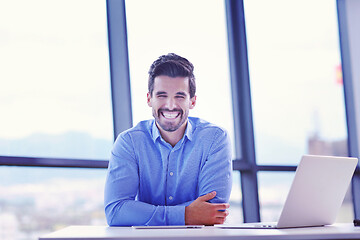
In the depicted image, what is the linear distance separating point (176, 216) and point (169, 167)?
46 cm

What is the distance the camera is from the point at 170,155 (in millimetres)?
2641

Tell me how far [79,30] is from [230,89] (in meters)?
1.40

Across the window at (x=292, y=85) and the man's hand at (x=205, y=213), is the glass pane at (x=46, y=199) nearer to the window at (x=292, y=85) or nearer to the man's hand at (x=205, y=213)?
the man's hand at (x=205, y=213)

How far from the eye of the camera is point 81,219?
11.2 ft

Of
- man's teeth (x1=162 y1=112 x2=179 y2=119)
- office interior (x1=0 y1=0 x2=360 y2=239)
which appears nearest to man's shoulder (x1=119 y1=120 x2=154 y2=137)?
man's teeth (x1=162 y1=112 x2=179 y2=119)

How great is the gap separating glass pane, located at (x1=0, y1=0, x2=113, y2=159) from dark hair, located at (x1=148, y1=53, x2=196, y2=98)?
89cm

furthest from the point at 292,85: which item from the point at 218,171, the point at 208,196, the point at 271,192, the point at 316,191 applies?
the point at 316,191

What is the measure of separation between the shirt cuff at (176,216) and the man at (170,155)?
109mm

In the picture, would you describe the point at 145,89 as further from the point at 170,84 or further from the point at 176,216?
the point at 176,216

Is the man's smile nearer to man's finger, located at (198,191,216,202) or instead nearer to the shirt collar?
the shirt collar

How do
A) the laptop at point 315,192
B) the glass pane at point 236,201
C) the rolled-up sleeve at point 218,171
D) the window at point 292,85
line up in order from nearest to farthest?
the laptop at point 315,192 → the rolled-up sleeve at point 218,171 → the glass pane at point 236,201 → the window at point 292,85

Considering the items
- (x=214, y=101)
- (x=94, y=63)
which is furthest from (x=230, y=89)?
(x=94, y=63)

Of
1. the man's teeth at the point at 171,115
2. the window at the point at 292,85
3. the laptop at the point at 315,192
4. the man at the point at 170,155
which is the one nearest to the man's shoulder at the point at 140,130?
the man at the point at 170,155

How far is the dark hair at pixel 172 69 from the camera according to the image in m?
2.72
